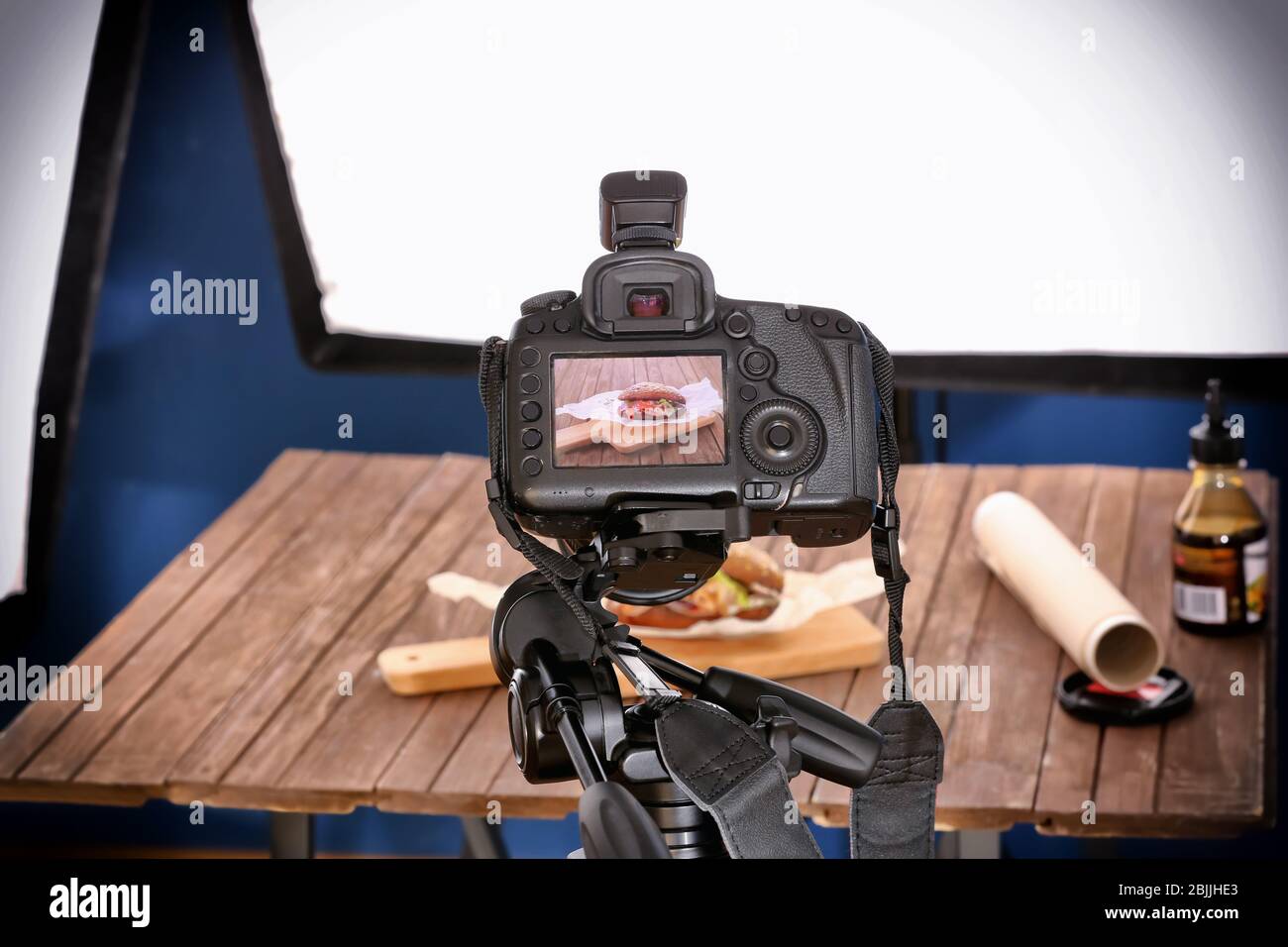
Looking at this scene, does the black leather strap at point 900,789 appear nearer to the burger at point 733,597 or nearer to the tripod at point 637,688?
the tripod at point 637,688

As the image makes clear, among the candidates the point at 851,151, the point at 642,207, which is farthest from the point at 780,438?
the point at 851,151

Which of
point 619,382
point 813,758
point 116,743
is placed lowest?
point 116,743

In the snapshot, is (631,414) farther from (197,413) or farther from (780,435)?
(197,413)

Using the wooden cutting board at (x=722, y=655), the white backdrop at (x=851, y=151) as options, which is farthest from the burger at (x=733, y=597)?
the white backdrop at (x=851, y=151)

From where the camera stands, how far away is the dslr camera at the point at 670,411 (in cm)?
66

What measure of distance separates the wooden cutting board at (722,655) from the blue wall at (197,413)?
78cm

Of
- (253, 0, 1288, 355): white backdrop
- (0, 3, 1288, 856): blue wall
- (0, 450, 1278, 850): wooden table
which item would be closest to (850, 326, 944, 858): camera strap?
(0, 450, 1278, 850): wooden table

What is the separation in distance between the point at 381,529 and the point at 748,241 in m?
0.61

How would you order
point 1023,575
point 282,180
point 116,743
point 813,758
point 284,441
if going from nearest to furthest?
point 813,758 → point 116,743 → point 1023,575 → point 282,180 → point 284,441

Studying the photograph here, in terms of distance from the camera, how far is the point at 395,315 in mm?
2098

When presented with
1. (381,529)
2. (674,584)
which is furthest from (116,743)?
(674,584)

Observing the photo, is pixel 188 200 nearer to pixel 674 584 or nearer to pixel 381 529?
pixel 381 529

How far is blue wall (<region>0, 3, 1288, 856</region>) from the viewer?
2.14 meters
